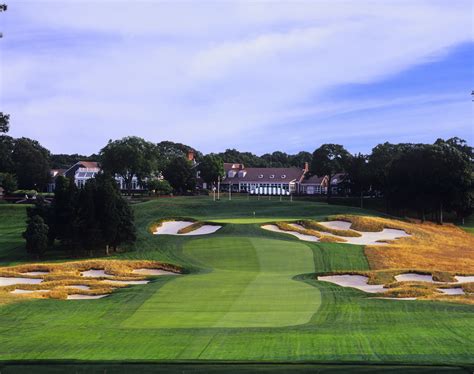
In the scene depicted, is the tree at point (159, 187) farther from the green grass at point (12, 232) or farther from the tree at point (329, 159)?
the green grass at point (12, 232)

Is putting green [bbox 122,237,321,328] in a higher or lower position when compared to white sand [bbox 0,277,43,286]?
higher

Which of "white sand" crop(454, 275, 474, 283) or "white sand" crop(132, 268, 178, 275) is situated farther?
"white sand" crop(132, 268, 178, 275)

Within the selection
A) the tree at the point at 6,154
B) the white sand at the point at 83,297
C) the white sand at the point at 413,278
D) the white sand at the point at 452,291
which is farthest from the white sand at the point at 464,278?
the tree at the point at 6,154

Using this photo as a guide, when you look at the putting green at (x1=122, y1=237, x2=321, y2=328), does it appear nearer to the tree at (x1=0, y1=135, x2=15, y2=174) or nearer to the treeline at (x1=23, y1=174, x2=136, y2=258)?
the treeline at (x1=23, y1=174, x2=136, y2=258)

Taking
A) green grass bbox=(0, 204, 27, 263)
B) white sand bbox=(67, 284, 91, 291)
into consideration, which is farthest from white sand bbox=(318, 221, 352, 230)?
white sand bbox=(67, 284, 91, 291)

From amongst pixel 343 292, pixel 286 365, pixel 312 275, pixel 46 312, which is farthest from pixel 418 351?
pixel 312 275

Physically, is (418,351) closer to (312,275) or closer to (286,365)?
(286,365)
